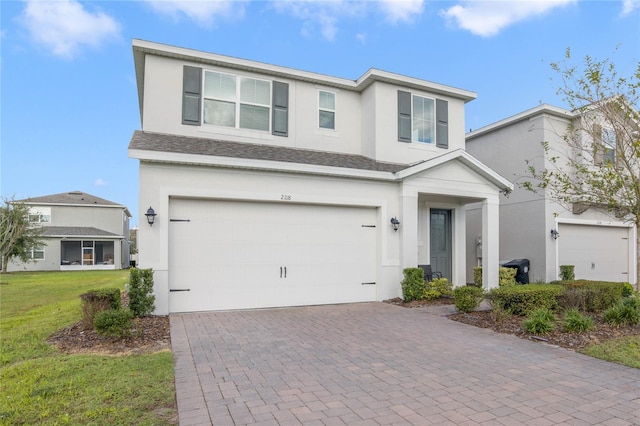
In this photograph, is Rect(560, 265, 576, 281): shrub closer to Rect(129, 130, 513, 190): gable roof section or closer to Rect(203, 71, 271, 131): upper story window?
Rect(129, 130, 513, 190): gable roof section

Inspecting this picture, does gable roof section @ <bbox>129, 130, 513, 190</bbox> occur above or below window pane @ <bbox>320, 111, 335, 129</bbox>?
below

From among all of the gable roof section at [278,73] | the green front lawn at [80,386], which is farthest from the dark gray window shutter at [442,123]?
the green front lawn at [80,386]

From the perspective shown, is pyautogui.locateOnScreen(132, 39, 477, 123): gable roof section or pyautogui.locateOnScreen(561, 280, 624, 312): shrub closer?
pyautogui.locateOnScreen(561, 280, 624, 312): shrub

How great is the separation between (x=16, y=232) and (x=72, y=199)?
33.2ft

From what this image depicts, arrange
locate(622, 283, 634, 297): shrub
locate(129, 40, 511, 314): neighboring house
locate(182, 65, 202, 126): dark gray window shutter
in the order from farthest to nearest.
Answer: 1. locate(182, 65, 202, 126): dark gray window shutter
2. locate(622, 283, 634, 297): shrub
3. locate(129, 40, 511, 314): neighboring house

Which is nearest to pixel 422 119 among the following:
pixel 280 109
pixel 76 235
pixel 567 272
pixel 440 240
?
pixel 440 240

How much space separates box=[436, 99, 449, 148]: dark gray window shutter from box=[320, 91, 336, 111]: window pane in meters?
3.59

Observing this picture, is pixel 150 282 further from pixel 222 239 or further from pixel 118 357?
pixel 118 357

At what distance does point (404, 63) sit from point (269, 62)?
6.68 metres

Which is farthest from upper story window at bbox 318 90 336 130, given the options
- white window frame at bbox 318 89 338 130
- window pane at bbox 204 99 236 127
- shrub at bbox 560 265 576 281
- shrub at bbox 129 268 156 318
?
shrub at bbox 560 265 576 281

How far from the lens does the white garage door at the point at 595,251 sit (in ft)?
48.4

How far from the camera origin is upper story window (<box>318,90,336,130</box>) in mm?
11789

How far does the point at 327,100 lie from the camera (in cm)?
1195

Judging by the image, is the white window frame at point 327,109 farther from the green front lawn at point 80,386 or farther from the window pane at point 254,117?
the green front lawn at point 80,386
